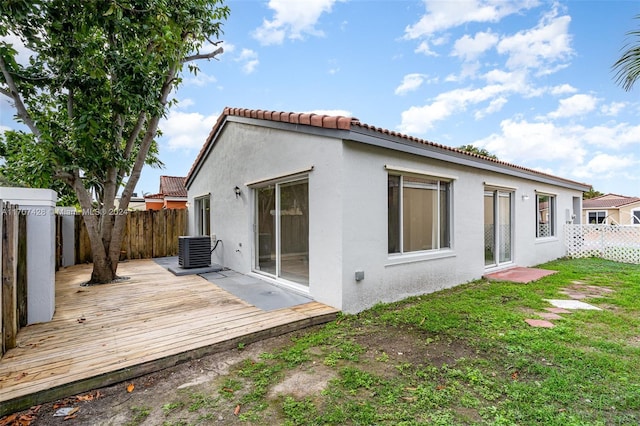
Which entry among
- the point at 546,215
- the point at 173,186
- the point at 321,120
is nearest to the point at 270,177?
the point at 321,120

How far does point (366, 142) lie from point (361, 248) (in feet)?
6.40

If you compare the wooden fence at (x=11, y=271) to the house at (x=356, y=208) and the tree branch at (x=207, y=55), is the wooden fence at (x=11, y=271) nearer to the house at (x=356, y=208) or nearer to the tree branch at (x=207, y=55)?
the house at (x=356, y=208)

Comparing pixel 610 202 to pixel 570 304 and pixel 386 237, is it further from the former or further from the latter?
pixel 386 237

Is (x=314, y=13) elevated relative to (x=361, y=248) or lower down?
elevated

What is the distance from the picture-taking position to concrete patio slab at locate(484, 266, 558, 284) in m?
8.16

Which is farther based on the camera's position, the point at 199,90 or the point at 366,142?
the point at 199,90

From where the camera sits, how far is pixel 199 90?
12.1 metres

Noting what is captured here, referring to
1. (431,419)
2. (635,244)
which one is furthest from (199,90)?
(635,244)

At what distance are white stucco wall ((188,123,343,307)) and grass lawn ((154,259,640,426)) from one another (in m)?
1.18

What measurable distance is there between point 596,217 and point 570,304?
3626 centimetres

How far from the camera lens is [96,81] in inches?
274

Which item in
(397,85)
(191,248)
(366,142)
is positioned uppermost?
(397,85)

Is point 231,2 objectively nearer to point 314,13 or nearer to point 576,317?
point 314,13

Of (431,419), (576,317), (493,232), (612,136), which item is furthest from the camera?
(612,136)
